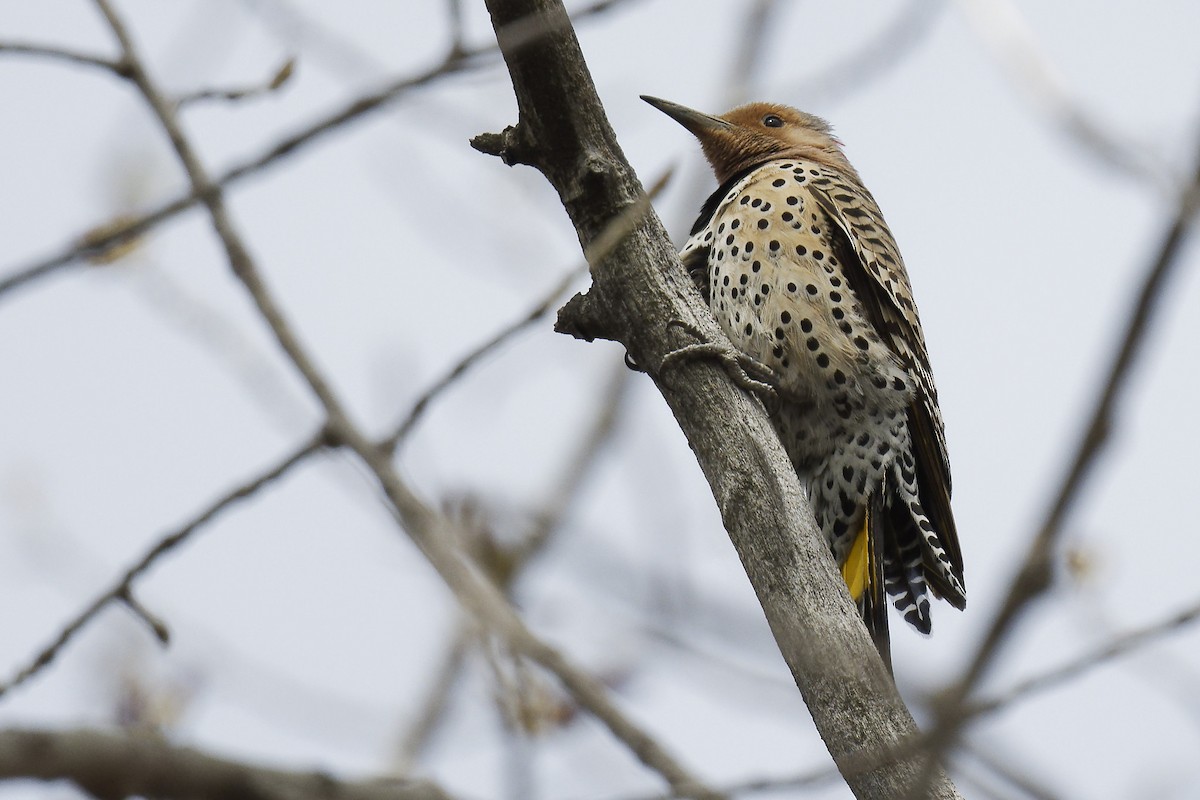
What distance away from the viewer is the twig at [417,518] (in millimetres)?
2217

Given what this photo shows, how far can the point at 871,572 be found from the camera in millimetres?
5320

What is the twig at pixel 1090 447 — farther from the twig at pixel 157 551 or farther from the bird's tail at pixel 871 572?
the bird's tail at pixel 871 572

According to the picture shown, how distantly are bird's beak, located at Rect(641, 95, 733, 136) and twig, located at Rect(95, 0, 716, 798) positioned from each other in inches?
138

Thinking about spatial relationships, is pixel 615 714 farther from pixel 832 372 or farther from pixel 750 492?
pixel 832 372

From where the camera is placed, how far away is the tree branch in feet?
10.9

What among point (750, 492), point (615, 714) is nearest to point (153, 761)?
point (615, 714)

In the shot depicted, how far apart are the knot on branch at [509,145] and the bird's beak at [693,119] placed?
9.05 feet

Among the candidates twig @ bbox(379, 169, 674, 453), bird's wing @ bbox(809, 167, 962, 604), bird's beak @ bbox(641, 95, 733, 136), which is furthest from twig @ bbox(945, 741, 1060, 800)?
bird's beak @ bbox(641, 95, 733, 136)

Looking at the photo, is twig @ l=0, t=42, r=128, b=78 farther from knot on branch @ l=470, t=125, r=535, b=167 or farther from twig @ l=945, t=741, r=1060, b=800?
twig @ l=945, t=741, r=1060, b=800

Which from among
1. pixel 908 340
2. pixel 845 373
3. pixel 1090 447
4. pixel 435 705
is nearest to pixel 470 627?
pixel 435 705

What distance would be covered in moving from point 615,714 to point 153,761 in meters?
0.95

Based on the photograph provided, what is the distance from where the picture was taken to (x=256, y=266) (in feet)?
9.27

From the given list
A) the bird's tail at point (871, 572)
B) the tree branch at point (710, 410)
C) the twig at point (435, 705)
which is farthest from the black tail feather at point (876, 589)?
the twig at point (435, 705)

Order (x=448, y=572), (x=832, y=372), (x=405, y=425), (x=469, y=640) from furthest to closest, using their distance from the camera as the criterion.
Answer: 1. (x=832, y=372)
2. (x=469, y=640)
3. (x=405, y=425)
4. (x=448, y=572)
